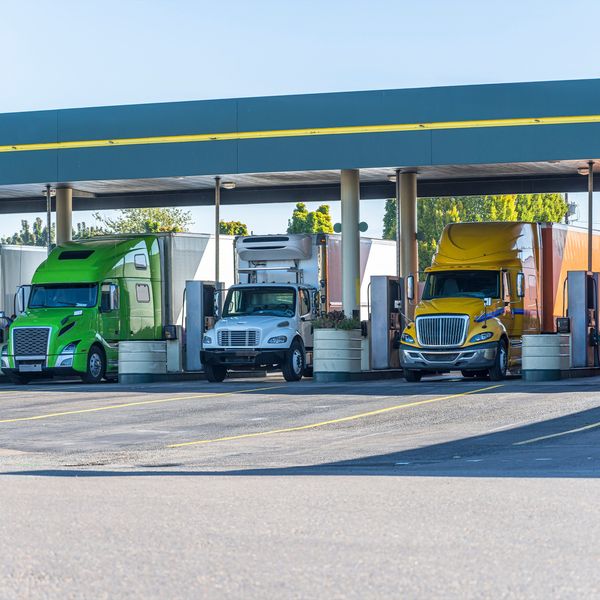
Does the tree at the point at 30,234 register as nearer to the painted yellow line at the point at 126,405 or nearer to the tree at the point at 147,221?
the tree at the point at 147,221

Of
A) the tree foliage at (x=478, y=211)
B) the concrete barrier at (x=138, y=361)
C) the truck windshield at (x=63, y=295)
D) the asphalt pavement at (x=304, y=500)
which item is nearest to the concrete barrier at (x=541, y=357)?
the asphalt pavement at (x=304, y=500)

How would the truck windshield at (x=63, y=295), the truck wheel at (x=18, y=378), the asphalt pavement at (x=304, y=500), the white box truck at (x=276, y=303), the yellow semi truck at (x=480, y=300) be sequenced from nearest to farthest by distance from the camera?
1. the asphalt pavement at (x=304, y=500)
2. the yellow semi truck at (x=480, y=300)
3. the white box truck at (x=276, y=303)
4. the truck windshield at (x=63, y=295)
5. the truck wheel at (x=18, y=378)

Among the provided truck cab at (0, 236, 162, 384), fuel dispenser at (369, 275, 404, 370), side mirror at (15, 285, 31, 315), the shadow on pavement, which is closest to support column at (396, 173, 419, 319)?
fuel dispenser at (369, 275, 404, 370)

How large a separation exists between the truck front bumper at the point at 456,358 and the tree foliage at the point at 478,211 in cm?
5842

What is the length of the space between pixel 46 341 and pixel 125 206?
10.9m

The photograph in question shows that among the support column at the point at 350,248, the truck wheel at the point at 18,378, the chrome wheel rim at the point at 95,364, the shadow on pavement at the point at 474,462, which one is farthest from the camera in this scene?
the support column at the point at 350,248

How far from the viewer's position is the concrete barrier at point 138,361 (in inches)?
1291

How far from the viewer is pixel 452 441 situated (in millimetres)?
17203

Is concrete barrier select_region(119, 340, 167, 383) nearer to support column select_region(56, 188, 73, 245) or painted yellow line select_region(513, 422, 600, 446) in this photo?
support column select_region(56, 188, 73, 245)

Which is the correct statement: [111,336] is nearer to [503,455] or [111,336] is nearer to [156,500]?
[503,455]

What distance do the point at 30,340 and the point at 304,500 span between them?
22987 millimetres

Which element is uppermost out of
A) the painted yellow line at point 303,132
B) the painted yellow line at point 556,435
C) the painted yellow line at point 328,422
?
the painted yellow line at point 303,132

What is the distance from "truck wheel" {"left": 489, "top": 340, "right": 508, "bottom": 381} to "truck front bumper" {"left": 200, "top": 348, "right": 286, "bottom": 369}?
4763 millimetres

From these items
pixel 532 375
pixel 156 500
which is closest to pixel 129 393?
pixel 532 375
